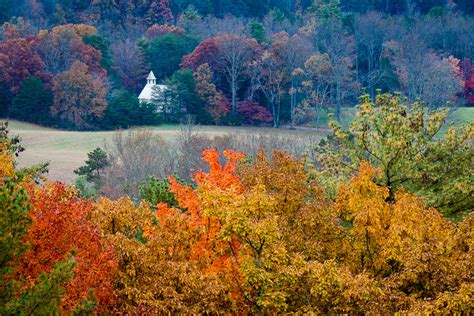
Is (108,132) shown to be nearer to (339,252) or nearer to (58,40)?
(58,40)

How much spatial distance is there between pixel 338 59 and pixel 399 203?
60016mm

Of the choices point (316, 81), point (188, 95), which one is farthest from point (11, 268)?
point (316, 81)

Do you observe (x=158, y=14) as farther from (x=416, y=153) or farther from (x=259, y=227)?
(x=259, y=227)

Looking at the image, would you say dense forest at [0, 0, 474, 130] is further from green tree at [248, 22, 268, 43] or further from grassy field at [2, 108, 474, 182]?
grassy field at [2, 108, 474, 182]

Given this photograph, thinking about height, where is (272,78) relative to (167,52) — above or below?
below

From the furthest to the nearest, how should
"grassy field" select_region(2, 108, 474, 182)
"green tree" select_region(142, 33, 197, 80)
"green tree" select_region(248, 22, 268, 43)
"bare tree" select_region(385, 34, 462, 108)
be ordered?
"green tree" select_region(248, 22, 268, 43)
"green tree" select_region(142, 33, 197, 80)
"bare tree" select_region(385, 34, 462, 108)
"grassy field" select_region(2, 108, 474, 182)

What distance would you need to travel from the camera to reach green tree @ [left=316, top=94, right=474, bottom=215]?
57.3 ft

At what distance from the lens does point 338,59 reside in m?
71.8

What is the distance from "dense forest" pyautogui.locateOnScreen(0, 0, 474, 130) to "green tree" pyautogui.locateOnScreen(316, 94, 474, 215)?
37.5 metres

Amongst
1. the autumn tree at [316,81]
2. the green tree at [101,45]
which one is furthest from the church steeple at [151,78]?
the autumn tree at [316,81]

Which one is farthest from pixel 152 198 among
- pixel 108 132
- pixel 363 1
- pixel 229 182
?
pixel 363 1

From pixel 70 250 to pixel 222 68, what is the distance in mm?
60991

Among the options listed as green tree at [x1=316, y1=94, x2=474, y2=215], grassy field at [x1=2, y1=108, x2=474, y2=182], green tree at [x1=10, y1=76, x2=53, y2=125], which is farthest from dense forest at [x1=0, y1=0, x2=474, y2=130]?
green tree at [x1=316, y1=94, x2=474, y2=215]

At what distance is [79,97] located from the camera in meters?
61.3
